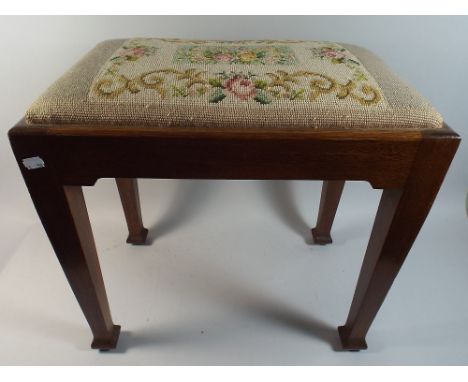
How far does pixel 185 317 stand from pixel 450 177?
2.77 feet

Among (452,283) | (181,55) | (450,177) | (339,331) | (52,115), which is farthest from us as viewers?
(450,177)

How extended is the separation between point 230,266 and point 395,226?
49 centimetres

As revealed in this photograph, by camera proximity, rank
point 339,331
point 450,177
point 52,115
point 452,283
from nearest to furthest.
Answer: point 52,115 < point 339,331 < point 452,283 < point 450,177

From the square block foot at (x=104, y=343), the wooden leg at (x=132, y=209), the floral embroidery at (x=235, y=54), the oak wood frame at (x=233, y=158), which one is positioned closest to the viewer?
the oak wood frame at (x=233, y=158)

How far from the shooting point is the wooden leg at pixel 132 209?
0.91 m

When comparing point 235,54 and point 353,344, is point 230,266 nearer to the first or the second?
point 353,344

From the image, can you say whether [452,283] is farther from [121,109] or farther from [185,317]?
[121,109]

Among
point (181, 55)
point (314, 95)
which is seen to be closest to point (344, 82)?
point (314, 95)

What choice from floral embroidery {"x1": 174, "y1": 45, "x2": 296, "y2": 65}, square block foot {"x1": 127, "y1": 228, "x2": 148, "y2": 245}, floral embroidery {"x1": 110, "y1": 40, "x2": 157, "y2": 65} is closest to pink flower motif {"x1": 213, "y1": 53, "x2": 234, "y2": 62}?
floral embroidery {"x1": 174, "y1": 45, "x2": 296, "y2": 65}

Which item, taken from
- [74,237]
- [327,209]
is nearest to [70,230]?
[74,237]

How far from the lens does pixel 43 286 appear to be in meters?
0.90

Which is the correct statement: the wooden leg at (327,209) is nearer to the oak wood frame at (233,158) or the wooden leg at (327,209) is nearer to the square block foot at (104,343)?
the oak wood frame at (233,158)

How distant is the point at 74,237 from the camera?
1.90ft

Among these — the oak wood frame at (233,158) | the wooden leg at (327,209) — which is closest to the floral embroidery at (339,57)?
the oak wood frame at (233,158)
